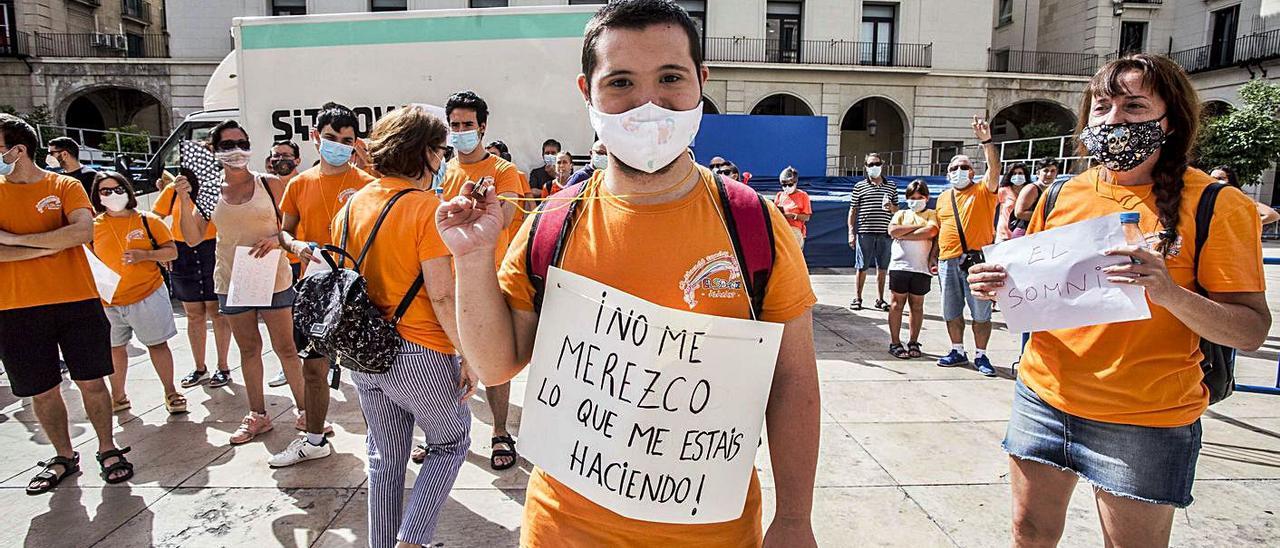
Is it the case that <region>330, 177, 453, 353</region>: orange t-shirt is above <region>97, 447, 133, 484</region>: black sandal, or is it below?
above

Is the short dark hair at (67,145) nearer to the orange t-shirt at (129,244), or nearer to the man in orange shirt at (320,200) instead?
the orange t-shirt at (129,244)

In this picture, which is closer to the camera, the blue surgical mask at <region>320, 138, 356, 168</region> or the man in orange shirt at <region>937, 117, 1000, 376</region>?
the blue surgical mask at <region>320, 138, 356, 168</region>

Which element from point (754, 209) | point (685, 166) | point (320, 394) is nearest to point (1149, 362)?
point (754, 209)

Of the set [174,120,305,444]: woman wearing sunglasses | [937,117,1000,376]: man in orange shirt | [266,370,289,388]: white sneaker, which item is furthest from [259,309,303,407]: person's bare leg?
[937,117,1000,376]: man in orange shirt

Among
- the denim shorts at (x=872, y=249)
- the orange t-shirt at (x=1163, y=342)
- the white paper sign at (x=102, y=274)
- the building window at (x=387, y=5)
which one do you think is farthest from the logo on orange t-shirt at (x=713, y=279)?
the building window at (x=387, y=5)

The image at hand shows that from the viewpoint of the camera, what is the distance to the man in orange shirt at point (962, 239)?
614 cm

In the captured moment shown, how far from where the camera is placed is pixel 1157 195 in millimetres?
2035

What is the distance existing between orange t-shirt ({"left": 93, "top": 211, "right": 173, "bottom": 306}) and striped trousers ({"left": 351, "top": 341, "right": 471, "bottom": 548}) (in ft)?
11.1

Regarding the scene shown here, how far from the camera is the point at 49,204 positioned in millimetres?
3752

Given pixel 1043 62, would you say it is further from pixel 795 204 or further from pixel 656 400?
pixel 656 400

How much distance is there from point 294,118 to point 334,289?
22.6 ft

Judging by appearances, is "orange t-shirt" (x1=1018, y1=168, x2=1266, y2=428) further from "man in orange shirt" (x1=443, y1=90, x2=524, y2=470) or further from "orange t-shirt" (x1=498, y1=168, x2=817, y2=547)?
"man in orange shirt" (x1=443, y1=90, x2=524, y2=470)

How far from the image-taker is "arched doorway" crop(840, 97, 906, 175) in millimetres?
31000

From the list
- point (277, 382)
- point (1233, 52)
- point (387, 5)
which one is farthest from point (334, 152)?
point (1233, 52)
